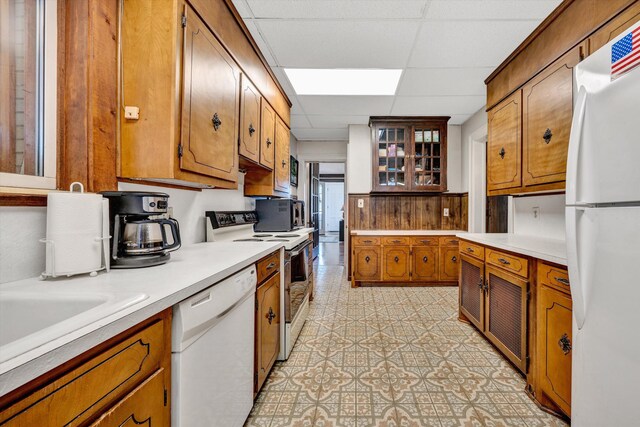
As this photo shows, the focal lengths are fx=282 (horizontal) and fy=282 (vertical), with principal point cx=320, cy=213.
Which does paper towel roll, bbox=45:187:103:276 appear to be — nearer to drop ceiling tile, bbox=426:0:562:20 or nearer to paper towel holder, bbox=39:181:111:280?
paper towel holder, bbox=39:181:111:280

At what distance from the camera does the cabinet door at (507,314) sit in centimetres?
171

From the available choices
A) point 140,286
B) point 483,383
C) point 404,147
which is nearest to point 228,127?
point 140,286

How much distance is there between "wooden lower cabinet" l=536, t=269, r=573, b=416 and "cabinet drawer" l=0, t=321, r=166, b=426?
174 centimetres

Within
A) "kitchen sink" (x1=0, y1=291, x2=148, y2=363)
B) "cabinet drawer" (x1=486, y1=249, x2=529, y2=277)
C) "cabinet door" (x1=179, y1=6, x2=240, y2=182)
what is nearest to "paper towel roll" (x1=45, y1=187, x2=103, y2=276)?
"kitchen sink" (x1=0, y1=291, x2=148, y2=363)

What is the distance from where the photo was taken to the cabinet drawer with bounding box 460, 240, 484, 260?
7.38 feet

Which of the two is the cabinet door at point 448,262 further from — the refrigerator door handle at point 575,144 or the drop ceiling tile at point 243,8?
the drop ceiling tile at point 243,8

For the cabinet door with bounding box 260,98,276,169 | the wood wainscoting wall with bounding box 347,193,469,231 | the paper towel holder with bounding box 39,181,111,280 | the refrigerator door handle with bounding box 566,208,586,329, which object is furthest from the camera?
the wood wainscoting wall with bounding box 347,193,469,231

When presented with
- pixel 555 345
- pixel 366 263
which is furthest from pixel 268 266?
pixel 366 263

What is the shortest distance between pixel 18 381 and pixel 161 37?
1.33 m

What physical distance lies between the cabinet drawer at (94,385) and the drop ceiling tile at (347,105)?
2.95 meters

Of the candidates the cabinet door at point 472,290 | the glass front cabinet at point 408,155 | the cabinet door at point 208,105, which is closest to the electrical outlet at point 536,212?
the cabinet door at point 472,290

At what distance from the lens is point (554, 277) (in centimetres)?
145

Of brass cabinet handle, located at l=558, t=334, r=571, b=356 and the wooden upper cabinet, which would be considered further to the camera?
the wooden upper cabinet

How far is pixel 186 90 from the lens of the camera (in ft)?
4.30
